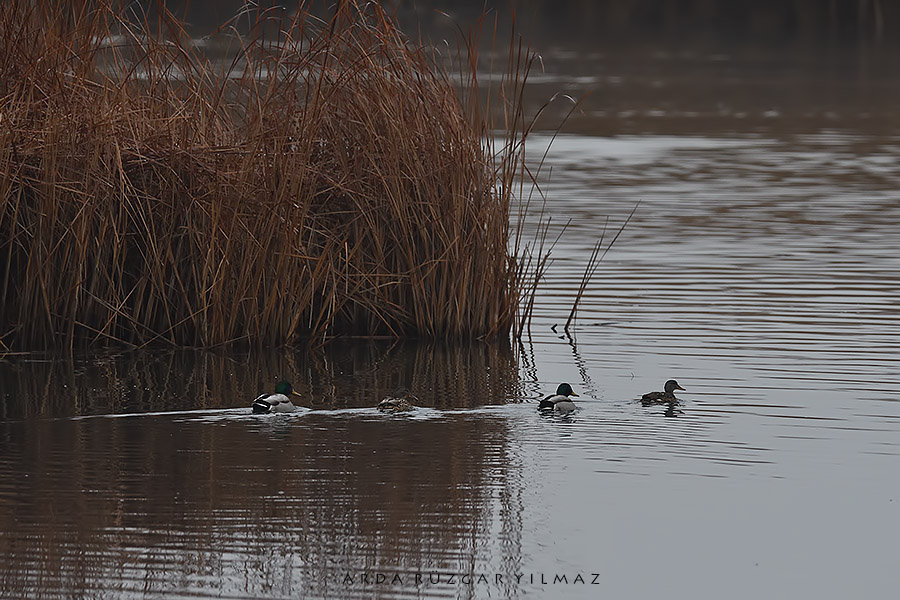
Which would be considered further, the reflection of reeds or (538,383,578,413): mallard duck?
the reflection of reeds

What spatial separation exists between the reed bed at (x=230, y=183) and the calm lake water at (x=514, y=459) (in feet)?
0.98

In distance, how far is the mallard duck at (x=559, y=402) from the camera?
746cm

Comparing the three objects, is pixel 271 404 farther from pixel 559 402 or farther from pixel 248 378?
pixel 559 402

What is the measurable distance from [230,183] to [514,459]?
2.79 metres

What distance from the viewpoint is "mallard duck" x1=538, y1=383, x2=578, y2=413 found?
24.5 feet

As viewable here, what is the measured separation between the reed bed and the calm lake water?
0.98 feet

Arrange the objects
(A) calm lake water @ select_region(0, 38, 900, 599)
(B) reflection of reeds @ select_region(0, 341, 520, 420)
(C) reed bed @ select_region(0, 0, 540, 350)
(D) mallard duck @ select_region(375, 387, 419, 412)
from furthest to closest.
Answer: (C) reed bed @ select_region(0, 0, 540, 350), (B) reflection of reeds @ select_region(0, 341, 520, 420), (D) mallard duck @ select_region(375, 387, 419, 412), (A) calm lake water @ select_region(0, 38, 900, 599)

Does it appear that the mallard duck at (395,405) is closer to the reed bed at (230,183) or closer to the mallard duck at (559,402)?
the mallard duck at (559,402)

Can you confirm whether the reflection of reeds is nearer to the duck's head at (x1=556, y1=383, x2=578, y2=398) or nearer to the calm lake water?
the calm lake water

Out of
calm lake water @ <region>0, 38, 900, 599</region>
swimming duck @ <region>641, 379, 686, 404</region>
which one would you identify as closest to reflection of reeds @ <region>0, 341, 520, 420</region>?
calm lake water @ <region>0, 38, 900, 599</region>

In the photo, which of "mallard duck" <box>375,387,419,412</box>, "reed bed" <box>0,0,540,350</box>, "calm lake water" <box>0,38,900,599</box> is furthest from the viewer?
"reed bed" <box>0,0,540,350</box>

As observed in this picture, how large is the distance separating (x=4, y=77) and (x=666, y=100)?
19687 mm

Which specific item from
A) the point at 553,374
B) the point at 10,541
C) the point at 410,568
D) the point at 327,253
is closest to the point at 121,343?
the point at 327,253

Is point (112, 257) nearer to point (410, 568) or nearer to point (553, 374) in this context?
point (553, 374)
